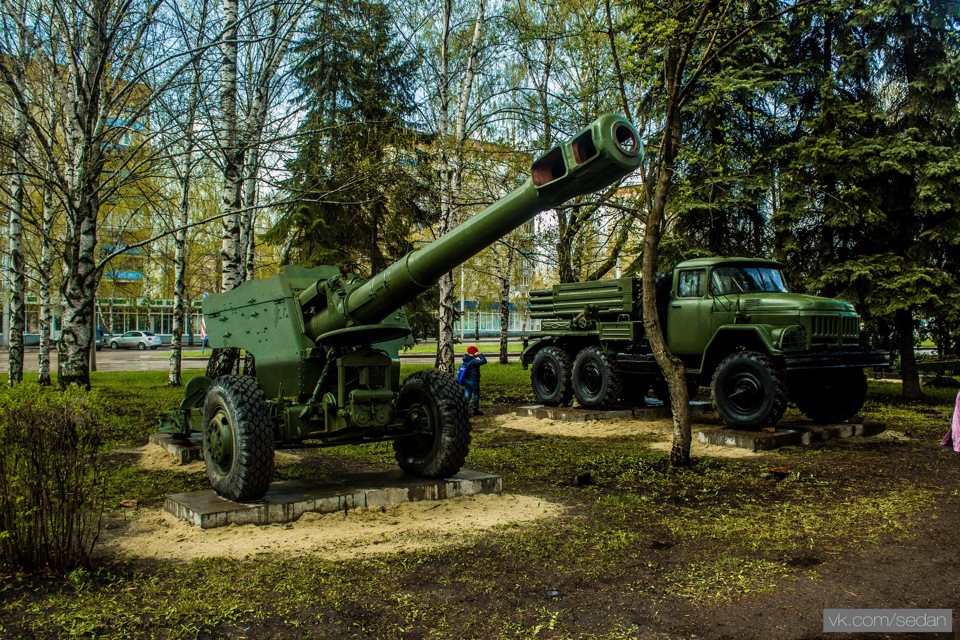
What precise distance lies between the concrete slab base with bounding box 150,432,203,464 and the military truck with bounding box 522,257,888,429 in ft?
22.7

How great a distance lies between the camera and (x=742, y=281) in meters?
12.0

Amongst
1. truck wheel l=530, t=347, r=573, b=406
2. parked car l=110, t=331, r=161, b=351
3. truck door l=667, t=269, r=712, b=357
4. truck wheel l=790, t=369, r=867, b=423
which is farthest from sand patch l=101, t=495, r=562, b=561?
parked car l=110, t=331, r=161, b=351

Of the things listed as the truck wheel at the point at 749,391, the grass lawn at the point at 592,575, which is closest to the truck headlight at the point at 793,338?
the truck wheel at the point at 749,391

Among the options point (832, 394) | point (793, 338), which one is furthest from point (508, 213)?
point (832, 394)

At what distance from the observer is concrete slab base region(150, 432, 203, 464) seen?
9078 millimetres

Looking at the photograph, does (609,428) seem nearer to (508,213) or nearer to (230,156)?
(230,156)

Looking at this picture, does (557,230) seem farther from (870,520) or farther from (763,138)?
(870,520)

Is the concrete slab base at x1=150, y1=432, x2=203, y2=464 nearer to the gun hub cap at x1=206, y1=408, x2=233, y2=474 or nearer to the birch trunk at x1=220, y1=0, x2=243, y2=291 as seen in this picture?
the gun hub cap at x1=206, y1=408, x2=233, y2=474

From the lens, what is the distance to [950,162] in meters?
14.7

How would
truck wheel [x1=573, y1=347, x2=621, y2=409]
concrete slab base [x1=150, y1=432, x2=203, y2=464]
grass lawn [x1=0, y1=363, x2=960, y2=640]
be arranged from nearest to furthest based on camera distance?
grass lawn [x1=0, y1=363, x2=960, y2=640], concrete slab base [x1=150, y1=432, x2=203, y2=464], truck wheel [x1=573, y1=347, x2=621, y2=409]

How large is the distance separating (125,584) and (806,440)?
8.94 meters

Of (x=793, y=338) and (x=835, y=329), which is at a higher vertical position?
(x=835, y=329)

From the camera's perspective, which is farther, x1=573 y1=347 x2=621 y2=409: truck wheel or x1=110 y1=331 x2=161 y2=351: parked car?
x1=110 y1=331 x2=161 y2=351: parked car

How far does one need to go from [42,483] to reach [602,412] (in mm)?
9655
